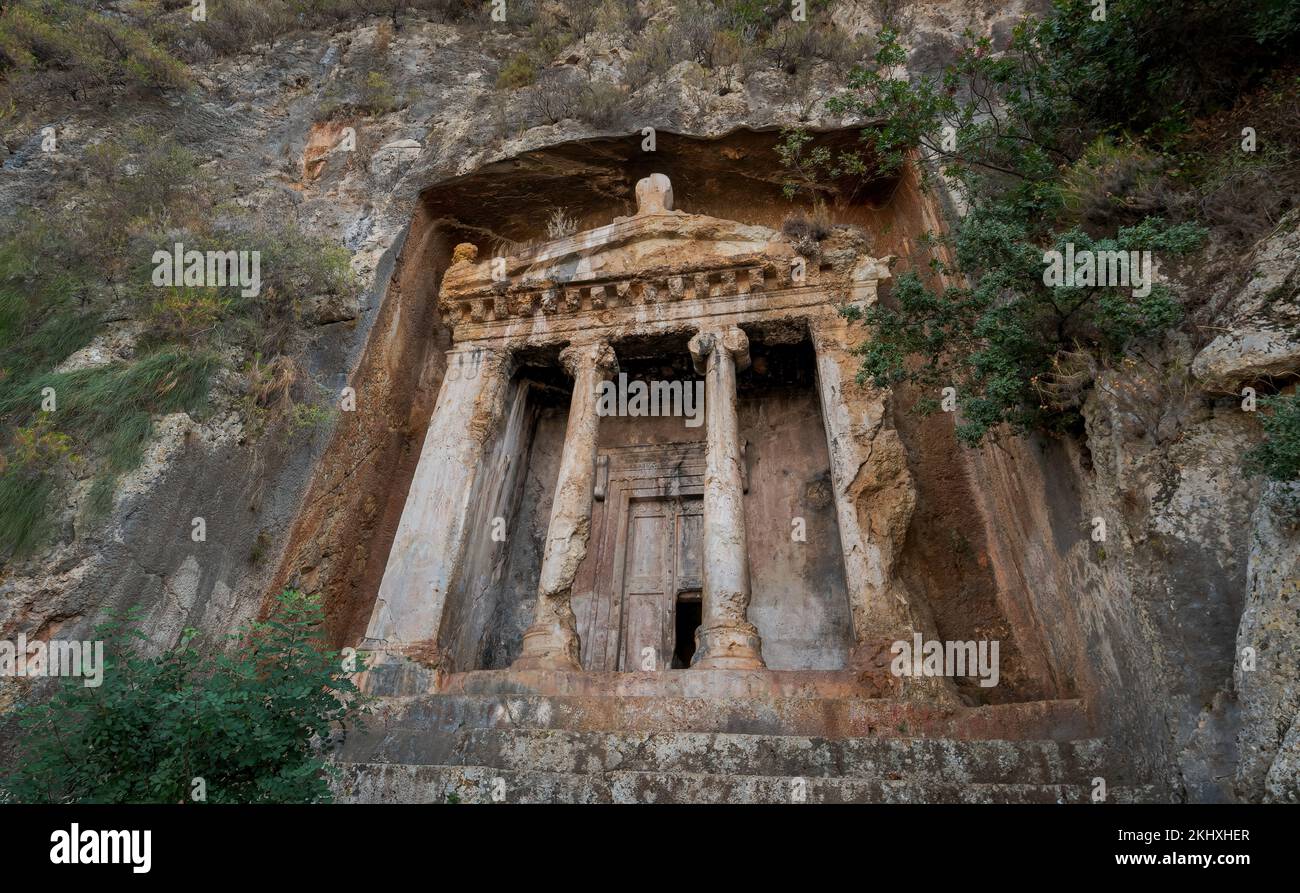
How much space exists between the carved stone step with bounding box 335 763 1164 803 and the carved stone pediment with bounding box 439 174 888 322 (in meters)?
5.50

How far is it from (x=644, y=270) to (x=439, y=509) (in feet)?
11.9

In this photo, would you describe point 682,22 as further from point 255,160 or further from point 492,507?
point 492,507

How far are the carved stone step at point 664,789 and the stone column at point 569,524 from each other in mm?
2050

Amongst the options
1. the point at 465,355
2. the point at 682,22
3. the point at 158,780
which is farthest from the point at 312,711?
the point at 682,22

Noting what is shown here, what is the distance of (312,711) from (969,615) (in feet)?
19.7

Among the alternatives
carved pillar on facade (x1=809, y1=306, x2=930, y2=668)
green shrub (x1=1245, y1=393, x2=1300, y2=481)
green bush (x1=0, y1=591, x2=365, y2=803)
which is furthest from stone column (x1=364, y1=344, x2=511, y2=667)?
green shrub (x1=1245, y1=393, x2=1300, y2=481)

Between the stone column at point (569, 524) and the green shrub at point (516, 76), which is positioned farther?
the green shrub at point (516, 76)

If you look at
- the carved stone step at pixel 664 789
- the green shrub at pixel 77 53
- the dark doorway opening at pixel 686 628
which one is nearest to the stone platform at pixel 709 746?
the carved stone step at pixel 664 789

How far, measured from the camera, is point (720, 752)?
5.32m

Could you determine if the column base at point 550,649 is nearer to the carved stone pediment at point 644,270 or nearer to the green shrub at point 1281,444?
the carved stone pediment at point 644,270

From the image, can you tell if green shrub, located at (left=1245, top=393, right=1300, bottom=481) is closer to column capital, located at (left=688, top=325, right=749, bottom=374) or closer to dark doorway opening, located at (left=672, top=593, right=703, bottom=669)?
column capital, located at (left=688, top=325, right=749, bottom=374)

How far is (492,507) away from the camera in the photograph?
8922 millimetres

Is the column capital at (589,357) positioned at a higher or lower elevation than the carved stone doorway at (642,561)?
higher

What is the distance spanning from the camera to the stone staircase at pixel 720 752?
472cm
